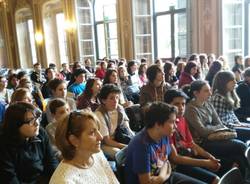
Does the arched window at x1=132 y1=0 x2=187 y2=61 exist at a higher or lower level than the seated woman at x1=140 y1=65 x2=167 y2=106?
higher

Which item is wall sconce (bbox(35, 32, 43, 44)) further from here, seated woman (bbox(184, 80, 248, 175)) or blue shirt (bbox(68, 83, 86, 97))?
seated woman (bbox(184, 80, 248, 175))

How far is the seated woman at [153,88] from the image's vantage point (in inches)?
148

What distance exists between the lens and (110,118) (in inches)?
114

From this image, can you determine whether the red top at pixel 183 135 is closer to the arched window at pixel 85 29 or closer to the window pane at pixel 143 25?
the window pane at pixel 143 25

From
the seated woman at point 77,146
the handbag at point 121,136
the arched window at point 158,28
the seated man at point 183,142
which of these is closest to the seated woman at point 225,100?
the seated man at point 183,142

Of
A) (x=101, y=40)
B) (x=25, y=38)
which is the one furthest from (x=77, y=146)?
(x=25, y=38)

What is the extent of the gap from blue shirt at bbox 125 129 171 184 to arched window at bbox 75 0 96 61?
9.17 metres

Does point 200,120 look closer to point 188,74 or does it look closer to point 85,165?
point 85,165

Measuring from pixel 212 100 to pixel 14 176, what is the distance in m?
2.27

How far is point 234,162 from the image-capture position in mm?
2893

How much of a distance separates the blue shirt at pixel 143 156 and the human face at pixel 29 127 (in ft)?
2.10

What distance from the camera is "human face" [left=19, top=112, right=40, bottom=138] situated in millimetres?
2000

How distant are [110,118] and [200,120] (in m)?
0.88

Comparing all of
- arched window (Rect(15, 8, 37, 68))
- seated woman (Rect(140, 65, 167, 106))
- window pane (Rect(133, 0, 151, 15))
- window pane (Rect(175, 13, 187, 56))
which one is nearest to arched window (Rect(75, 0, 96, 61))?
window pane (Rect(133, 0, 151, 15))
